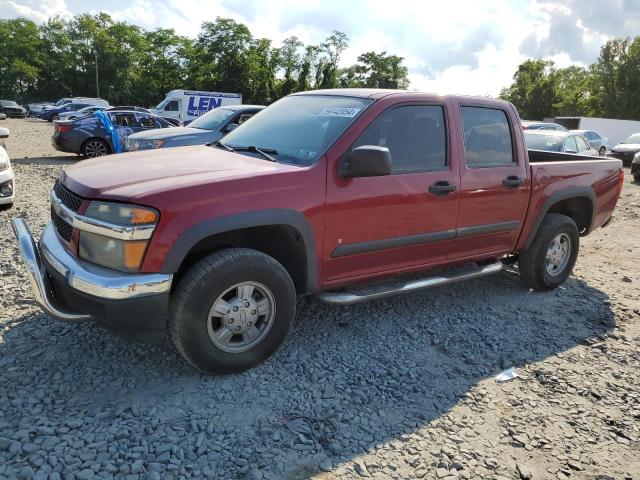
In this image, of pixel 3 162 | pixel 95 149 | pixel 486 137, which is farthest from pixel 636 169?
pixel 3 162

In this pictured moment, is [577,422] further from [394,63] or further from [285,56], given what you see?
[394,63]

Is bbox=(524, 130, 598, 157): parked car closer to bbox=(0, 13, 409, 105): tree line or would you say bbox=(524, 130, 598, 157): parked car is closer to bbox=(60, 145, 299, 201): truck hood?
bbox=(60, 145, 299, 201): truck hood

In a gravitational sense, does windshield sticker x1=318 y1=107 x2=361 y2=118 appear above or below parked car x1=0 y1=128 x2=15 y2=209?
above

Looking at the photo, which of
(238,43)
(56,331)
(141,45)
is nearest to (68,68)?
(141,45)

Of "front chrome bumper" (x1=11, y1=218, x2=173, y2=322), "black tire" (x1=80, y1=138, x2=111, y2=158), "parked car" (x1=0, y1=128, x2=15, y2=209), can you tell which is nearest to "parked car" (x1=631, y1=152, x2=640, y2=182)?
"black tire" (x1=80, y1=138, x2=111, y2=158)

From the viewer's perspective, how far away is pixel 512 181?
14.7 ft

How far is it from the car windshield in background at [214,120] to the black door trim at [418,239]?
6.85 m

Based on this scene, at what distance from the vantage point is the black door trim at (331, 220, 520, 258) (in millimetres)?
3602

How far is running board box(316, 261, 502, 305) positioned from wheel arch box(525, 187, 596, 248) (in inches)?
27.9

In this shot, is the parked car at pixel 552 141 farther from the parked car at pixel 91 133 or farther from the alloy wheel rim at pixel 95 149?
the alloy wheel rim at pixel 95 149

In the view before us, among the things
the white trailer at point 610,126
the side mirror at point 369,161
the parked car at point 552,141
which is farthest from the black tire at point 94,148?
the white trailer at point 610,126

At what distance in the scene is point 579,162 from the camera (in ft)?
17.0

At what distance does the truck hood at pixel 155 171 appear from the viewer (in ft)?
9.61

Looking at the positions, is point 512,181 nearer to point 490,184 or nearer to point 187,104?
point 490,184
